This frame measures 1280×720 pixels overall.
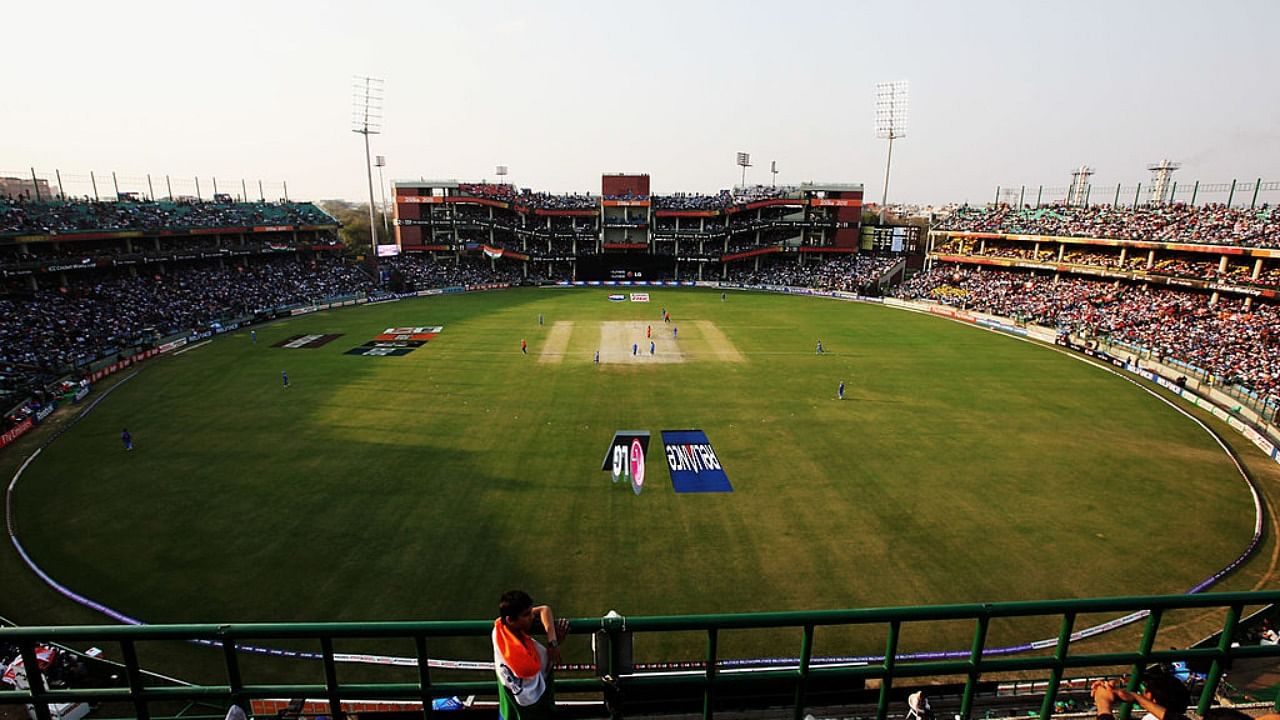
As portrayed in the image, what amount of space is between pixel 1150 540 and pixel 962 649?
9.98 m

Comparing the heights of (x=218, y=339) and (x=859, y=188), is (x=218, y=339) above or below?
below

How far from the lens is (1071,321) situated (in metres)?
56.5

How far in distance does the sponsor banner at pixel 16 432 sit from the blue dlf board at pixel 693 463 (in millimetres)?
29464

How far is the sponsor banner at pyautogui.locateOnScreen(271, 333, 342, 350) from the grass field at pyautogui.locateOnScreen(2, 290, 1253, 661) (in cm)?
565

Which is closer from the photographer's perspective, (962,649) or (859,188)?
(962,649)

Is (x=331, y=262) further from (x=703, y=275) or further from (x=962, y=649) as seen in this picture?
(x=962, y=649)

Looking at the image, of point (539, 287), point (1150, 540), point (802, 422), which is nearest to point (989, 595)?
point (1150, 540)

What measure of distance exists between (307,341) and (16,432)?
71.2 feet

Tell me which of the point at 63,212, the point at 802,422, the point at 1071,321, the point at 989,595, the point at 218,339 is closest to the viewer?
the point at 989,595

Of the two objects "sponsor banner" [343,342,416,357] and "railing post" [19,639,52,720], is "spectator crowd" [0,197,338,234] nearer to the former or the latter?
"sponsor banner" [343,342,416,357]

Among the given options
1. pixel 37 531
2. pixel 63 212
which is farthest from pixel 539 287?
pixel 37 531

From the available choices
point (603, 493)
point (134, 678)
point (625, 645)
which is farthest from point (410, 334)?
point (625, 645)

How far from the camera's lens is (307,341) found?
50.1m

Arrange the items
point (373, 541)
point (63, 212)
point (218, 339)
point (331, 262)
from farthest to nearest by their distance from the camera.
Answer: point (331, 262)
point (63, 212)
point (218, 339)
point (373, 541)
